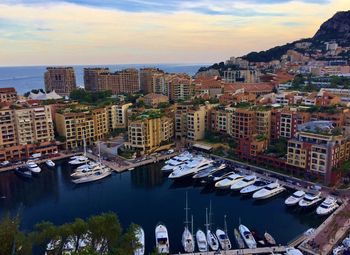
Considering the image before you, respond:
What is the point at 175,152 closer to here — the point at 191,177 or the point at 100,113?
the point at 191,177

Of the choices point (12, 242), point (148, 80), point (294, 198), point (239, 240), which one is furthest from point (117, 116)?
point (12, 242)

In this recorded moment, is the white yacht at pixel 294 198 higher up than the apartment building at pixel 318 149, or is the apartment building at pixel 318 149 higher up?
the apartment building at pixel 318 149

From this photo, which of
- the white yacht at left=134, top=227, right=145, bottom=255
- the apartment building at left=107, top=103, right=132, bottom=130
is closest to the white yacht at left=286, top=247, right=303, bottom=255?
the white yacht at left=134, top=227, right=145, bottom=255

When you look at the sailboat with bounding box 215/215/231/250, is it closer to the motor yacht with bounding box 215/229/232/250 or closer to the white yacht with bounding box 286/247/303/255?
the motor yacht with bounding box 215/229/232/250

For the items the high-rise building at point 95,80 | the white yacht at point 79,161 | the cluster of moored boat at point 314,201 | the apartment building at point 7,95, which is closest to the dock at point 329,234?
the cluster of moored boat at point 314,201

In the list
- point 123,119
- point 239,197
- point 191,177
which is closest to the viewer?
point 239,197

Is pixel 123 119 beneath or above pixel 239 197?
above

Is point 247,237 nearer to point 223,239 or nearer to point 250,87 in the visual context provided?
point 223,239

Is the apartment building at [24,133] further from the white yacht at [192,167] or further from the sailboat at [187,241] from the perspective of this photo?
the sailboat at [187,241]

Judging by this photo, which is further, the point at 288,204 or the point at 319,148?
the point at 319,148

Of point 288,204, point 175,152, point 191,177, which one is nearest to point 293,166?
Result: point 288,204
